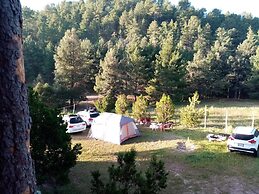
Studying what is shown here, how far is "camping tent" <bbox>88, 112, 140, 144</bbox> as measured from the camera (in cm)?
1571

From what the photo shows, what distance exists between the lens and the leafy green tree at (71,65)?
35.2 m

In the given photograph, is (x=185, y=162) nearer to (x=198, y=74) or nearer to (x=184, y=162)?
(x=184, y=162)

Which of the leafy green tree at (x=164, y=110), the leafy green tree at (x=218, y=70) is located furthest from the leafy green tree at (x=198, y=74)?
the leafy green tree at (x=164, y=110)

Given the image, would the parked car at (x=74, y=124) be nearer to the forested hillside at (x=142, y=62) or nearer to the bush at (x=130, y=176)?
the bush at (x=130, y=176)

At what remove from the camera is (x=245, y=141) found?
12773 millimetres

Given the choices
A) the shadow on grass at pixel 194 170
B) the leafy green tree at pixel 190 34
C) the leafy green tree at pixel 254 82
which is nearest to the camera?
the shadow on grass at pixel 194 170

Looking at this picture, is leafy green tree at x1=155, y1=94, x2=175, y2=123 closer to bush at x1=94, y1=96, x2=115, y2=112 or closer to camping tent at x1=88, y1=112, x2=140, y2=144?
camping tent at x1=88, y1=112, x2=140, y2=144

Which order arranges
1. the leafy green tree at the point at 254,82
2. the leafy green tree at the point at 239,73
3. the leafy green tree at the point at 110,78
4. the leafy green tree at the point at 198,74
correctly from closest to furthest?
the leafy green tree at the point at 110,78 → the leafy green tree at the point at 198,74 → the leafy green tree at the point at 254,82 → the leafy green tree at the point at 239,73

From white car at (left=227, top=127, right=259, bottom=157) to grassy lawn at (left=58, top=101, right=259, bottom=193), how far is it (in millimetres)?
423

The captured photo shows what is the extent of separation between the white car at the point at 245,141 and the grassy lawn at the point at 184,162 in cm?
42

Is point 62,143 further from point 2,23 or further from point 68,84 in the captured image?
point 68,84

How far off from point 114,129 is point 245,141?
6.42 metres

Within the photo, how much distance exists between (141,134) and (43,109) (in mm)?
8811

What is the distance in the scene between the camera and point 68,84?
35.5 meters
